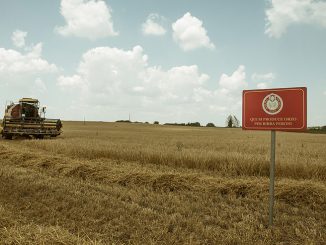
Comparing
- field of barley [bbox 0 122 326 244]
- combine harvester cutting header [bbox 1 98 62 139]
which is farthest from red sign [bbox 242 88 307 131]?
combine harvester cutting header [bbox 1 98 62 139]

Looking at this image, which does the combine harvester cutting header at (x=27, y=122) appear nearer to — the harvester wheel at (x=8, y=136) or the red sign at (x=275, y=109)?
the harvester wheel at (x=8, y=136)

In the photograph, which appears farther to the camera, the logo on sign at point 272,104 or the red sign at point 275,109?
the logo on sign at point 272,104

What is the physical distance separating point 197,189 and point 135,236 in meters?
3.37

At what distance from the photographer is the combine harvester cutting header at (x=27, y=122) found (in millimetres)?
24578

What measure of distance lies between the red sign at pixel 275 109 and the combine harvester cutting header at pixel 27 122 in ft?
71.2

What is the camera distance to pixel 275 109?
5.21 m

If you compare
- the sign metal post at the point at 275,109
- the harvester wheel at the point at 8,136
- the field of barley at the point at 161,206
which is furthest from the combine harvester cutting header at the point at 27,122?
the sign metal post at the point at 275,109

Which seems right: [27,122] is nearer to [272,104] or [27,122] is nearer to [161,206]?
[161,206]

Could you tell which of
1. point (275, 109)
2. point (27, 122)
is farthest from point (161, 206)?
point (27, 122)

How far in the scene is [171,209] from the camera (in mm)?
6262

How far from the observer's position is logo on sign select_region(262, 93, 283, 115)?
5184 millimetres

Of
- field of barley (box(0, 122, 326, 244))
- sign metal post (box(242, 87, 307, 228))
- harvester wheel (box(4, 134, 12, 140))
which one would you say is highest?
sign metal post (box(242, 87, 307, 228))

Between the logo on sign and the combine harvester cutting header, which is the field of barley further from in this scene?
the combine harvester cutting header

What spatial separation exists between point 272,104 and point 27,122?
908 inches
